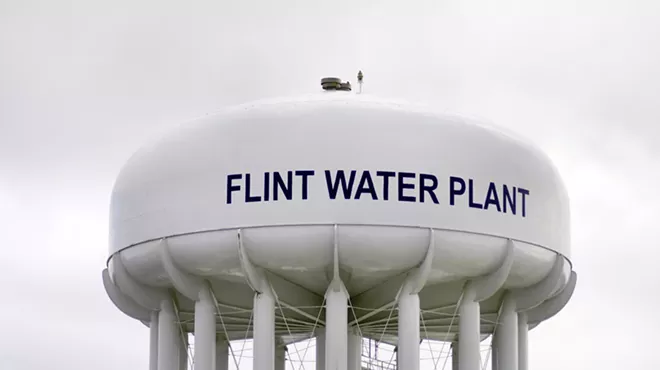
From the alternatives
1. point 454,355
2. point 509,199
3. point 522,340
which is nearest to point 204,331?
point 509,199

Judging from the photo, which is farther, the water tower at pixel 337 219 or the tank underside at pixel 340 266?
the water tower at pixel 337 219

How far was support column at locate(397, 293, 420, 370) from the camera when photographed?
2644 cm

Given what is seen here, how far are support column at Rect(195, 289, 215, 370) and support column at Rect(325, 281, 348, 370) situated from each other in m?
2.09

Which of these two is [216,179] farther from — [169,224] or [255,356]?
[255,356]

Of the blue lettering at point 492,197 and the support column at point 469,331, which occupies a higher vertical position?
the blue lettering at point 492,197

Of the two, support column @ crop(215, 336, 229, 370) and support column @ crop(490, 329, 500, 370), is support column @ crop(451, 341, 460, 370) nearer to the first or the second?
support column @ crop(490, 329, 500, 370)

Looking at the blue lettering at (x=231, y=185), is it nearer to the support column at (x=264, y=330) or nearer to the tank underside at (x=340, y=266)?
the tank underside at (x=340, y=266)

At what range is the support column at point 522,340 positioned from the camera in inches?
1164

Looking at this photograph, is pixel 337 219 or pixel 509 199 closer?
pixel 337 219

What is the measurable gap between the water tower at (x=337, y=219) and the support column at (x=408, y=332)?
0.07ft

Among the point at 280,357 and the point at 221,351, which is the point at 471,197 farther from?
the point at 280,357

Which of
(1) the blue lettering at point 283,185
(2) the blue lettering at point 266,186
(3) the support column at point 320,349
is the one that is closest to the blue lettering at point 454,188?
(1) the blue lettering at point 283,185

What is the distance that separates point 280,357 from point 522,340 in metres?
5.22

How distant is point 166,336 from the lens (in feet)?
94.5
